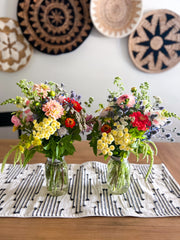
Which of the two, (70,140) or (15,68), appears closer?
(70,140)

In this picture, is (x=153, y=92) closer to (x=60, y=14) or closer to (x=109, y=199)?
(x=60, y=14)

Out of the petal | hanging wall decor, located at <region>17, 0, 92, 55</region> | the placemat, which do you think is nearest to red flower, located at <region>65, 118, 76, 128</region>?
the placemat

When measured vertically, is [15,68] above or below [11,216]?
above

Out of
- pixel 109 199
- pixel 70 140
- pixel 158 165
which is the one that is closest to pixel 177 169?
pixel 158 165

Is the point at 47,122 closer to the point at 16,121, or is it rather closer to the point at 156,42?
the point at 16,121

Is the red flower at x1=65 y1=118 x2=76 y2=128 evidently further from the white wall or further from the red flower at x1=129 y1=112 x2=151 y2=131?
the white wall

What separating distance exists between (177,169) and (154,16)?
139 centimetres

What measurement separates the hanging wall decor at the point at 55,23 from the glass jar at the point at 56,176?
1.31 metres

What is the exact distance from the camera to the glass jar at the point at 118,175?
0.85m

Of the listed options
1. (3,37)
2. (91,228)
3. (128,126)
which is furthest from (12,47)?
(91,228)

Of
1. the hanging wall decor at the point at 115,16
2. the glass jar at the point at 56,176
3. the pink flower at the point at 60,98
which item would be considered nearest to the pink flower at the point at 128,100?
the pink flower at the point at 60,98

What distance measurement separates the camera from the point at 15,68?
6.32 feet

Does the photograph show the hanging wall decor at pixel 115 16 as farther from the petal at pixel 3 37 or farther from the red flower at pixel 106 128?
the red flower at pixel 106 128

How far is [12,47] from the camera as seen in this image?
6.17 ft
